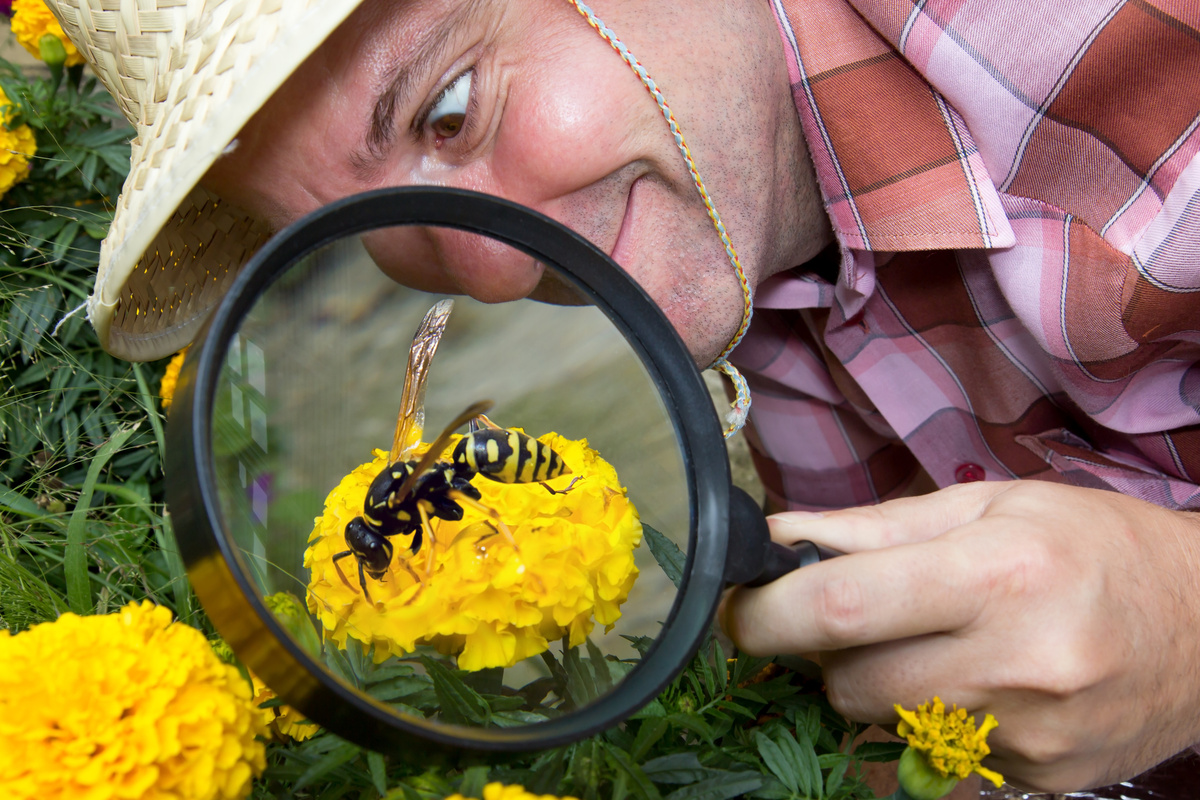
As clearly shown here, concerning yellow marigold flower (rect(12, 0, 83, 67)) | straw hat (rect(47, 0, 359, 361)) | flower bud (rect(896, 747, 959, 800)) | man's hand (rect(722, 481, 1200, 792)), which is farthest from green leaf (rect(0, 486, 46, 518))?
yellow marigold flower (rect(12, 0, 83, 67))

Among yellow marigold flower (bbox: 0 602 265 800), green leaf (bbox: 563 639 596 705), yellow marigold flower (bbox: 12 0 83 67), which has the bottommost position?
green leaf (bbox: 563 639 596 705)

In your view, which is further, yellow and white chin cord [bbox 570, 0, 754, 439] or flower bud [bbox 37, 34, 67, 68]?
flower bud [bbox 37, 34, 67, 68]

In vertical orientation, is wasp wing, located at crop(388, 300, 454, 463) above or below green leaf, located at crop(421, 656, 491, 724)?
above

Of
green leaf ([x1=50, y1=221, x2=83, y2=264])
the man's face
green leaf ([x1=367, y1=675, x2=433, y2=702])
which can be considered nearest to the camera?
green leaf ([x1=367, y1=675, x2=433, y2=702])

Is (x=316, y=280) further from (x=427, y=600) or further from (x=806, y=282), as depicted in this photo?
(x=806, y=282)

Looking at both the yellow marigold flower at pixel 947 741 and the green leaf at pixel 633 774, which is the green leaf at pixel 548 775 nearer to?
the green leaf at pixel 633 774

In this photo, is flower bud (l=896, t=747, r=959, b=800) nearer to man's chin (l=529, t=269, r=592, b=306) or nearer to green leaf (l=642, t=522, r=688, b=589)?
green leaf (l=642, t=522, r=688, b=589)

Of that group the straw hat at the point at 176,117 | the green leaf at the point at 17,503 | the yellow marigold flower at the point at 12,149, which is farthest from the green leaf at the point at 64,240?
the green leaf at the point at 17,503
